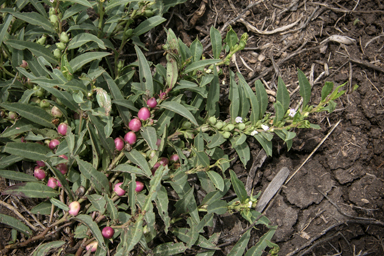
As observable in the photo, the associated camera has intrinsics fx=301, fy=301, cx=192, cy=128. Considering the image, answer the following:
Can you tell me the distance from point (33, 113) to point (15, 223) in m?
1.00

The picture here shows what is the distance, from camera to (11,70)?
2.82m

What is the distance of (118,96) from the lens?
2512mm

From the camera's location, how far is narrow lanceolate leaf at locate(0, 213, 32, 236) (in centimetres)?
263

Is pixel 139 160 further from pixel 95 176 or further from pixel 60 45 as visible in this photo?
pixel 60 45

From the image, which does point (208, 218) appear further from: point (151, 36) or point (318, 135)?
point (151, 36)

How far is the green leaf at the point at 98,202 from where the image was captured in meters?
2.37

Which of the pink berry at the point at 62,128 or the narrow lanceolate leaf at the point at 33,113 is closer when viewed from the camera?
the narrow lanceolate leaf at the point at 33,113

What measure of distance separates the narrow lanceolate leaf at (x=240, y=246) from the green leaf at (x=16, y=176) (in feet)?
6.25

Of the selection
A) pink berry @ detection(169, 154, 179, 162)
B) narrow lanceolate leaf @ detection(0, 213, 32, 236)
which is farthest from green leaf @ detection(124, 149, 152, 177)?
narrow lanceolate leaf @ detection(0, 213, 32, 236)

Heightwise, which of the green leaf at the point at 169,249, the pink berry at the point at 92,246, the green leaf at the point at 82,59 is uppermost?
the green leaf at the point at 82,59

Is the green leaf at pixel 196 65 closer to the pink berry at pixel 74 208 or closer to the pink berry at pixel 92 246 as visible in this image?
the pink berry at pixel 74 208

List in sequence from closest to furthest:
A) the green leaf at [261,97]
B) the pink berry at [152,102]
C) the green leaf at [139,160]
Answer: the green leaf at [139,160] < the pink berry at [152,102] < the green leaf at [261,97]

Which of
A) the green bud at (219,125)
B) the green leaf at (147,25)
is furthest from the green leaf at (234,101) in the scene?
the green leaf at (147,25)

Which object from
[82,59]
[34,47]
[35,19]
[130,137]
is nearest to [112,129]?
[130,137]
